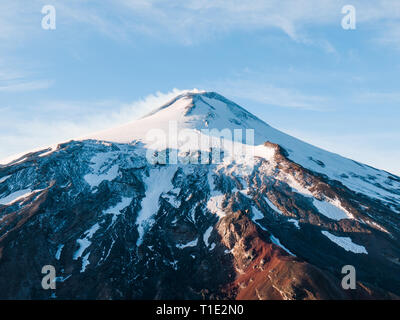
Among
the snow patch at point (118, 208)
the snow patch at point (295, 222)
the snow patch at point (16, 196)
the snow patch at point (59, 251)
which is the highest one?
the snow patch at point (16, 196)

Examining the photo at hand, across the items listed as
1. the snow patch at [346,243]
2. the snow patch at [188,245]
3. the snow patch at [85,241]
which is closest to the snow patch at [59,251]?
the snow patch at [85,241]

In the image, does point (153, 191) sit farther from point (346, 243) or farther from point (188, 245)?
point (346, 243)

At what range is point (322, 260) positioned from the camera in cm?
8550

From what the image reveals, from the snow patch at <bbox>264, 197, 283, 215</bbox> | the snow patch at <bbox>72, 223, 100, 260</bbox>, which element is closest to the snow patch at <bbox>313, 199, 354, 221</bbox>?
the snow patch at <bbox>264, 197, 283, 215</bbox>

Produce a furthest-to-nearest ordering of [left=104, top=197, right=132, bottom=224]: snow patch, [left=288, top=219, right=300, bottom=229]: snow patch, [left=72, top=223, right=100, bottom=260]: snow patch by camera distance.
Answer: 1. [left=104, top=197, right=132, bottom=224]: snow patch
2. [left=288, top=219, right=300, bottom=229]: snow patch
3. [left=72, top=223, right=100, bottom=260]: snow patch

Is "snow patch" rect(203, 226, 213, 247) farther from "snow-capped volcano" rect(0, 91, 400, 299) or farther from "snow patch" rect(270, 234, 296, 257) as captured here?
"snow patch" rect(270, 234, 296, 257)

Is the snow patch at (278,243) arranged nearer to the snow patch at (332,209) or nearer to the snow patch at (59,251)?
the snow patch at (332,209)

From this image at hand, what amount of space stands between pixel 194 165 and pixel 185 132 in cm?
3259

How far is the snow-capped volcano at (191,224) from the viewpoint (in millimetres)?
81500

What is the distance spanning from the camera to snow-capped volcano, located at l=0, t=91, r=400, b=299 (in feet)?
267

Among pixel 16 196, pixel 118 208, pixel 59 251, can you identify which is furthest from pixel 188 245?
pixel 16 196
